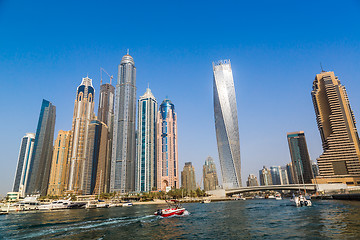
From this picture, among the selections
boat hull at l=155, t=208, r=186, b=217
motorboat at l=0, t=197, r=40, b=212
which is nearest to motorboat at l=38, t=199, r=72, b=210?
motorboat at l=0, t=197, r=40, b=212

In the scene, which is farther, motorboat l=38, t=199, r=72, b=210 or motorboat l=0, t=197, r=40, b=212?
motorboat l=38, t=199, r=72, b=210

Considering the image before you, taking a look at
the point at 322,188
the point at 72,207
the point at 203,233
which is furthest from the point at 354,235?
the point at 322,188

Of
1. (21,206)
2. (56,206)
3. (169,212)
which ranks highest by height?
(169,212)

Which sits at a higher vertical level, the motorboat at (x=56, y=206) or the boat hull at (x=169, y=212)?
the boat hull at (x=169, y=212)

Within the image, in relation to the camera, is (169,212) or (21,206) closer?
(169,212)

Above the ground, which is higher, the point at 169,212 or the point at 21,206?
the point at 169,212

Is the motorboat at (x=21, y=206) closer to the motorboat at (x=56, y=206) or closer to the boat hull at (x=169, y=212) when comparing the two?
the motorboat at (x=56, y=206)

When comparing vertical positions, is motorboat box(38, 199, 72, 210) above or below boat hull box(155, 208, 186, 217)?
below

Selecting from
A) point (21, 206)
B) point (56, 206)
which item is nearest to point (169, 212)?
point (56, 206)

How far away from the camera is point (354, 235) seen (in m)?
33.8

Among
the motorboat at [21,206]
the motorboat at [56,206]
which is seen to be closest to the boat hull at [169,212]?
the motorboat at [56,206]

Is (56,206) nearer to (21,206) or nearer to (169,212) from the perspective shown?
(21,206)

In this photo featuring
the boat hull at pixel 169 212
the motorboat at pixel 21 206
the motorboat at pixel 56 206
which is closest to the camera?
the boat hull at pixel 169 212

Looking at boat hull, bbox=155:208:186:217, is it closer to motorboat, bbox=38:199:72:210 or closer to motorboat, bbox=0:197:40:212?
motorboat, bbox=38:199:72:210
